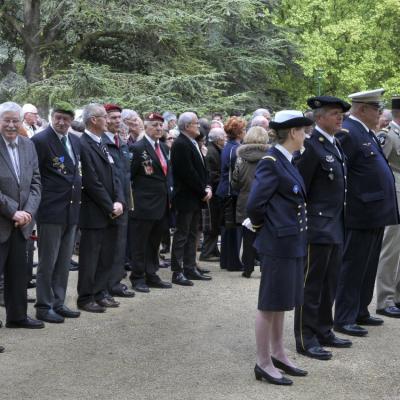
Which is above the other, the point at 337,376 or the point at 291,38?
the point at 291,38

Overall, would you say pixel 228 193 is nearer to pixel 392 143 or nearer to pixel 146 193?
pixel 146 193

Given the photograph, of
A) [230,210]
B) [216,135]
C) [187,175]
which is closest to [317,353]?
[187,175]

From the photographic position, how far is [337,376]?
6.62 metres

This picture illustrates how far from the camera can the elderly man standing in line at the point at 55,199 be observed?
8.27 meters

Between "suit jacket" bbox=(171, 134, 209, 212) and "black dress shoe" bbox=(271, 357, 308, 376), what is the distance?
4169mm

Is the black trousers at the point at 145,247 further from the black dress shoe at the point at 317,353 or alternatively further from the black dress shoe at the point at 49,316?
the black dress shoe at the point at 317,353

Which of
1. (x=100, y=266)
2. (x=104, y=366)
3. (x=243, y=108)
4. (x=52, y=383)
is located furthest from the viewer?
(x=243, y=108)

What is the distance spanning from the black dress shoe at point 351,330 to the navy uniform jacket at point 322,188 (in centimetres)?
114

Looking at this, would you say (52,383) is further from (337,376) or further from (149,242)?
(149,242)

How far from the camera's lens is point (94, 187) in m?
8.67

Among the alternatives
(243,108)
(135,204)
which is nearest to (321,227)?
(135,204)

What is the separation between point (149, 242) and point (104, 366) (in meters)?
3.61

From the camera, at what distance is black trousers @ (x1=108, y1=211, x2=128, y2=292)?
9438 millimetres

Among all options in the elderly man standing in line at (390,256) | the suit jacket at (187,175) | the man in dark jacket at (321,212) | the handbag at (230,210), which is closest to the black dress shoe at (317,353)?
the man in dark jacket at (321,212)
